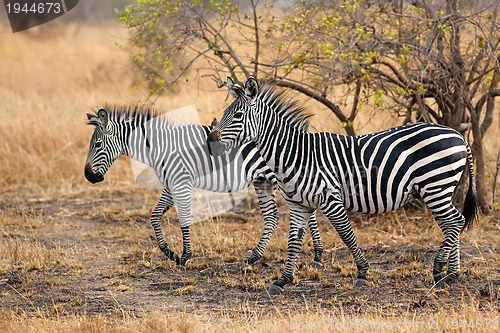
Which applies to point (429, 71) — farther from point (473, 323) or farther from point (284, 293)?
point (473, 323)

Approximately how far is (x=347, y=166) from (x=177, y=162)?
2.08 m

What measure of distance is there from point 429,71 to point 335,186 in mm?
2424

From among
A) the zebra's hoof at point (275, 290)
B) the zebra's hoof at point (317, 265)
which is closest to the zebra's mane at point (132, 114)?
the zebra's hoof at point (317, 265)

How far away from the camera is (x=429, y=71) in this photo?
7992 millimetres

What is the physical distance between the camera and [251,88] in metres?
6.19

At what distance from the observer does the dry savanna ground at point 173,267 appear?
541 centimetres

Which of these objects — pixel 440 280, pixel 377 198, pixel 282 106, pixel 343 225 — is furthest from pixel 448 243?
pixel 282 106

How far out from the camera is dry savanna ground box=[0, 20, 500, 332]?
541cm

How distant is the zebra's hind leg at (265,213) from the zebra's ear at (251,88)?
6.25 ft

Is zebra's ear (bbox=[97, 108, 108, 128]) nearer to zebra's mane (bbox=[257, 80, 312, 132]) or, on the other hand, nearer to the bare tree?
the bare tree

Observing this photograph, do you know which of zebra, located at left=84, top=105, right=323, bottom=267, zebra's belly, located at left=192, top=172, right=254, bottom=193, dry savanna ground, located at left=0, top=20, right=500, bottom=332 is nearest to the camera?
dry savanna ground, located at left=0, top=20, right=500, bottom=332

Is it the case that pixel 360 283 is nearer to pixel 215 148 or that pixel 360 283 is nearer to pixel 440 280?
pixel 440 280

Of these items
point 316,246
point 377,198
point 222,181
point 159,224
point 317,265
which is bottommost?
point 317,265

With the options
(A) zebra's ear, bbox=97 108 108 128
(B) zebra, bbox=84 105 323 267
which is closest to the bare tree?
(B) zebra, bbox=84 105 323 267
